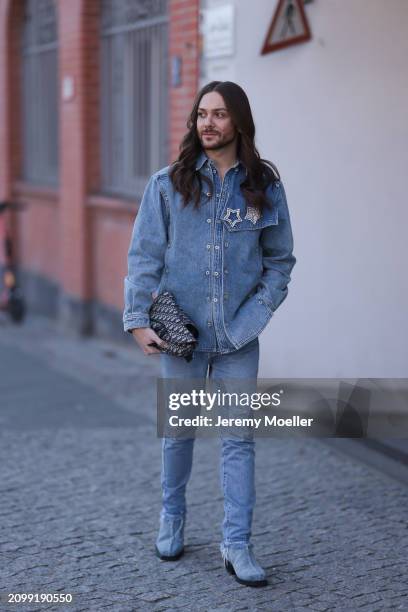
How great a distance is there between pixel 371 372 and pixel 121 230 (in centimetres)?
388

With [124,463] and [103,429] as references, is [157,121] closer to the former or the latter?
[103,429]

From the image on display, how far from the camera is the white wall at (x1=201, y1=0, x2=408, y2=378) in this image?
20.4 feet

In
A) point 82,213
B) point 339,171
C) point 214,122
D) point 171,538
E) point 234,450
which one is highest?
point 214,122

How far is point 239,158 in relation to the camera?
14.0 ft

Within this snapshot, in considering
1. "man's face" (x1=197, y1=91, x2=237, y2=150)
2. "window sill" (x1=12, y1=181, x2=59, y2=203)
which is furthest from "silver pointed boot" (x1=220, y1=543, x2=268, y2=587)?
"window sill" (x1=12, y1=181, x2=59, y2=203)

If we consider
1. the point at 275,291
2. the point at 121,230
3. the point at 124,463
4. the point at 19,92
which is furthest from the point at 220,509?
the point at 19,92

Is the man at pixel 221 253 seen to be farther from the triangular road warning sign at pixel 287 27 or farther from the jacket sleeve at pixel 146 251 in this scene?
the triangular road warning sign at pixel 287 27

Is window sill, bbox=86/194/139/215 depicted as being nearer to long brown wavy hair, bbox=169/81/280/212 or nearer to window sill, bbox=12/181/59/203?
window sill, bbox=12/181/59/203

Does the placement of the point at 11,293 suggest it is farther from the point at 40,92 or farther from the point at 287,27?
the point at 287,27

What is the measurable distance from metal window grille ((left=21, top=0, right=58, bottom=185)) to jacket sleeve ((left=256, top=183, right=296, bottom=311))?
318 inches

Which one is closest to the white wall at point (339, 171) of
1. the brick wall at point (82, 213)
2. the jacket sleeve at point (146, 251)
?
the brick wall at point (82, 213)

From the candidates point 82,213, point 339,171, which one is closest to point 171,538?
point 339,171

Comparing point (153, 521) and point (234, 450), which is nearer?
point (234, 450)

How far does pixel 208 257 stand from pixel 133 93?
605cm
